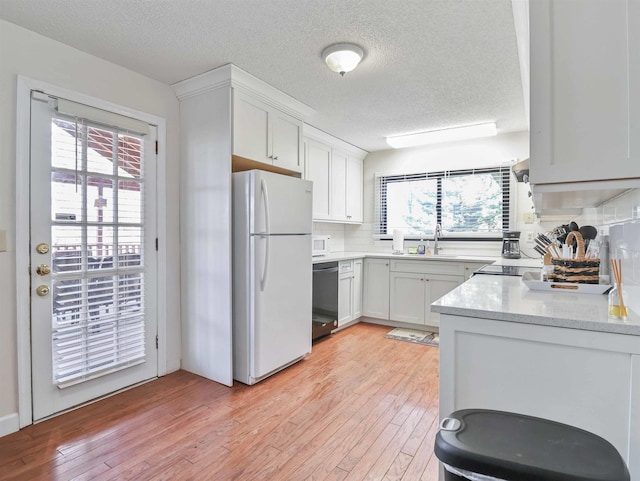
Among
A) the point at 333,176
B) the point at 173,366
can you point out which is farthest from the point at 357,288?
the point at 173,366

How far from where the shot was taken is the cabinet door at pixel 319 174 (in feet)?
13.1

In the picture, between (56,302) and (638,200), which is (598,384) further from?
(56,302)

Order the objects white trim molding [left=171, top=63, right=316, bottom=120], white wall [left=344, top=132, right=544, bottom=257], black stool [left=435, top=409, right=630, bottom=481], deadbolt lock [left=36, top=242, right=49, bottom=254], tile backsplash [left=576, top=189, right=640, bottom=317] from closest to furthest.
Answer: black stool [left=435, top=409, right=630, bottom=481], tile backsplash [left=576, top=189, right=640, bottom=317], deadbolt lock [left=36, top=242, right=49, bottom=254], white trim molding [left=171, top=63, right=316, bottom=120], white wall [left=344, top=132, right=544, bottom=257]

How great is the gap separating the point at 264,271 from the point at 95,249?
3.84 feet

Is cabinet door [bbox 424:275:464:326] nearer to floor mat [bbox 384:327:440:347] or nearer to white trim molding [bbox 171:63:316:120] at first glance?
floor mat [bbox 384:327:440:347]

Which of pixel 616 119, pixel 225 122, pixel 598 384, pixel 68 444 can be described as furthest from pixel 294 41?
pixel 68 444

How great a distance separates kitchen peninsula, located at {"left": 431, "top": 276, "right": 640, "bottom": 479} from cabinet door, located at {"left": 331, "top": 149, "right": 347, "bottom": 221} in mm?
3042

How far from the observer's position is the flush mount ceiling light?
2.22 m

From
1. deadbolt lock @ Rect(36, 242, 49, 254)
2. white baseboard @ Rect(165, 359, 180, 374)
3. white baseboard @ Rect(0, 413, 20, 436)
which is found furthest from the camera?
white baseboard @ Rect(165, 359, 180, 374)

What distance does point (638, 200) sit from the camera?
1.24 metres

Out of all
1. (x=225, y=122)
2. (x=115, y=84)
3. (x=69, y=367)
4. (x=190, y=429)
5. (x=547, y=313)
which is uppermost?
(x=115, y=84)

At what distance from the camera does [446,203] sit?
14.6 ft

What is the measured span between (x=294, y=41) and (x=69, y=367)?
254 cm

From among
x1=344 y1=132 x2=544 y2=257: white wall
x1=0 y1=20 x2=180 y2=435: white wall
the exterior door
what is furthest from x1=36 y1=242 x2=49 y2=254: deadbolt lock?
x1=344 y1=132 x2=544 y2=257: white wall
